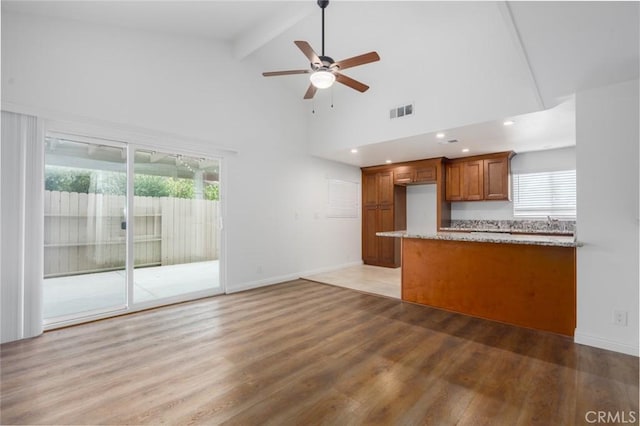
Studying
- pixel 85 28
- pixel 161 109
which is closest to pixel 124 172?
pixel 161 109

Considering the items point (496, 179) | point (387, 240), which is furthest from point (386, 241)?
point (496, 179)

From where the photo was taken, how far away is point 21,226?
2812mm

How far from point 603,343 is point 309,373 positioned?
2753mm

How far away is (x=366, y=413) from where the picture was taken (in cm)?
179

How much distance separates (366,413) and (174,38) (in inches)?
190

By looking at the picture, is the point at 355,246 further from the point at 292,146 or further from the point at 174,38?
the point at 174,38

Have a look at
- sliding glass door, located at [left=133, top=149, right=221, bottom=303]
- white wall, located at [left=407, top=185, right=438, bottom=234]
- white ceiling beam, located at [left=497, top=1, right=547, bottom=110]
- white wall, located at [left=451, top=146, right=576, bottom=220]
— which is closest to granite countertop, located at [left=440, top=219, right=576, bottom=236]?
white wall, located at [left=451, top=146, right=576, bottom=220]

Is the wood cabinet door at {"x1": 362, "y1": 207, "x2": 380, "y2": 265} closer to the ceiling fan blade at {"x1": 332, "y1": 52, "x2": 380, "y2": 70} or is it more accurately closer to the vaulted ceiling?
the vaulted ceiling

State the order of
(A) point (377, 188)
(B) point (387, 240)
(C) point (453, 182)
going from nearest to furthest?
(C) point (453, 182)
(B) point (387, 240)
(A) point (377, 188)

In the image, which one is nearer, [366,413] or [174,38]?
[366,413]

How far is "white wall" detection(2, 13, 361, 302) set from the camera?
301cm

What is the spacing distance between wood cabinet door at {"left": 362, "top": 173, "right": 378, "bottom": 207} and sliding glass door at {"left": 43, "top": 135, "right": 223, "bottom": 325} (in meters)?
3.77

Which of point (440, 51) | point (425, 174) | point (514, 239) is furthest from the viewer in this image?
point (425, 174)

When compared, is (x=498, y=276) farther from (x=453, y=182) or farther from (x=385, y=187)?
(x=385, y=187)
